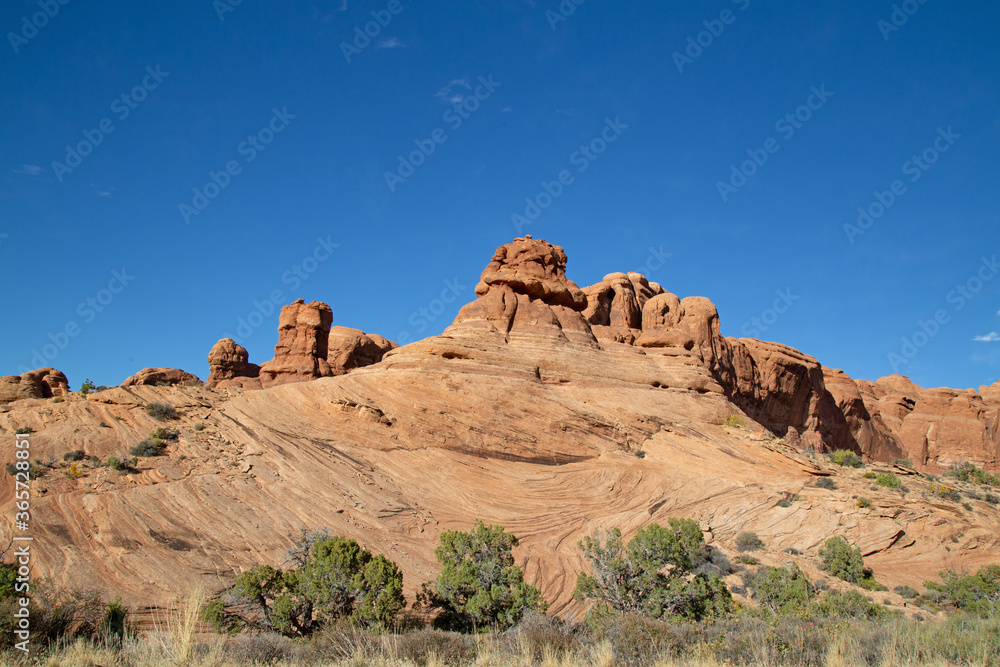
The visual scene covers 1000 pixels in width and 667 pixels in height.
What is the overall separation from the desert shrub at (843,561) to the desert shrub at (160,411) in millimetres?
23953

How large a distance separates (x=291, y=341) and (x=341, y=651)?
42971 millimetres

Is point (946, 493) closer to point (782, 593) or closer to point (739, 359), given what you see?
point (782, 593)

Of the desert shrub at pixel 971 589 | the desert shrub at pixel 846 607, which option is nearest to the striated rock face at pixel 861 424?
the desert shrub at pixel 971 589

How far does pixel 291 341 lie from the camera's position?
167 feet

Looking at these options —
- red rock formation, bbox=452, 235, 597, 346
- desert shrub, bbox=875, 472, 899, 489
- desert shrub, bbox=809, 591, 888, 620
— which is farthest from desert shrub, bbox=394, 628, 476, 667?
desert shrub, bbox=875, 472, 899, 489

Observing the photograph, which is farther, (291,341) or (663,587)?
(291,341)

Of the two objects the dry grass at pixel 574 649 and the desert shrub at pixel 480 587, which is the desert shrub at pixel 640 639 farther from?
the desert shrub at pixel 480 587

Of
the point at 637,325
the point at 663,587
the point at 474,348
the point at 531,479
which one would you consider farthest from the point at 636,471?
the point at 637,325

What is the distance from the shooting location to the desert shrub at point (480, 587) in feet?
46.7

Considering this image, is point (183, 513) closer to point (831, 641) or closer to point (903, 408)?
point (831, 641)

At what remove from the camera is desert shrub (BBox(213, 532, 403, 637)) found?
44.2 feet

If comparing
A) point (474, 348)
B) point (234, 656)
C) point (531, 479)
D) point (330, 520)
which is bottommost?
point (234, 656)

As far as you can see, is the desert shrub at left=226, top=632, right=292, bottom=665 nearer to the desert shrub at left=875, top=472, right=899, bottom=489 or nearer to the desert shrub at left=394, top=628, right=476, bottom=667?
the desert shrub at left=394, top=628, right=476, bottom=667

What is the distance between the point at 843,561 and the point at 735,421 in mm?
11189
